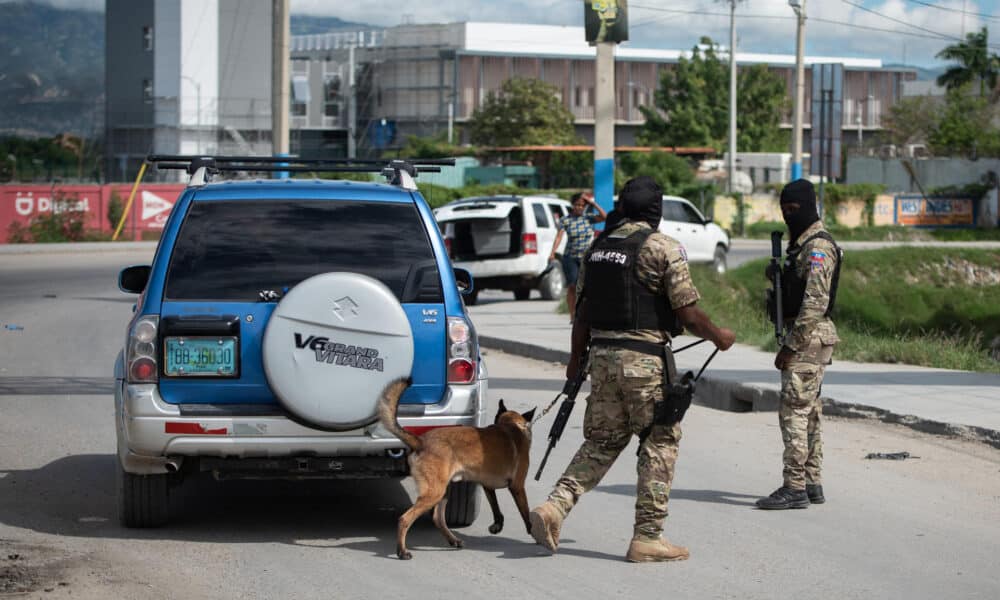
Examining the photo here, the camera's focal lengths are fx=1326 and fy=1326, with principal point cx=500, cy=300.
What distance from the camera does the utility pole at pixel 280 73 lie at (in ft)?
72.8

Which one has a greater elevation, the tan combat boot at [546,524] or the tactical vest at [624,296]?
the tactical vest at [624,296]

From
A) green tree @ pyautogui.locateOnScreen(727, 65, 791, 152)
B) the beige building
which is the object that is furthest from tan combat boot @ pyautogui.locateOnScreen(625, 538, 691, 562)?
the beige building

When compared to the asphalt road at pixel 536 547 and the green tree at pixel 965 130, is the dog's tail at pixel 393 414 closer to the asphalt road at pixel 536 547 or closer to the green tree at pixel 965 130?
the asphalt road at pixel 536 547

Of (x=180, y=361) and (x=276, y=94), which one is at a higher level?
(x=276, y=94)

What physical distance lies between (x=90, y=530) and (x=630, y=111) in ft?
325

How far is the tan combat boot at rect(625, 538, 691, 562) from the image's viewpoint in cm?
652

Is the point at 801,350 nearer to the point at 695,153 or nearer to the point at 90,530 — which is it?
the point at 90,530

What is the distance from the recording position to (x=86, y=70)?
8562cm

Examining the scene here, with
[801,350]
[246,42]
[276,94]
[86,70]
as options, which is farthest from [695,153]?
[801,350]

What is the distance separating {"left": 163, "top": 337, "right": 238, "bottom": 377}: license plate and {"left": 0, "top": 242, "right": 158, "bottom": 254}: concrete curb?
31966mm

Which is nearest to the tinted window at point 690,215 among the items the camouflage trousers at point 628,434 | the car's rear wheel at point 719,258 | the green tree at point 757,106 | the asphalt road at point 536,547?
the car's rear wheel at point 719,258

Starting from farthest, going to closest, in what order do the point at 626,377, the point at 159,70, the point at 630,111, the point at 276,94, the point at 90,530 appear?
the point at 630,111
the point at 159,70
the point at 276,94
the point at 90,530
the point at 626,377

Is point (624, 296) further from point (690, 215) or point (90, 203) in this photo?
point (90, 203)

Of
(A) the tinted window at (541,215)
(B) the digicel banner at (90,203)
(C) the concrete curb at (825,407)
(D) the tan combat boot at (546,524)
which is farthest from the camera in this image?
(B) the digicel banner at (90,203)
